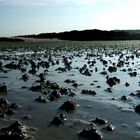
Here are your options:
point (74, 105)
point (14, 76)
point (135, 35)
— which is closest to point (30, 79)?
point (14, 76)

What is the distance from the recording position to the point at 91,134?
9906mm

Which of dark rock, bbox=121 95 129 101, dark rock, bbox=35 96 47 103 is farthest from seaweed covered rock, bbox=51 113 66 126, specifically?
dark rock, bbox=121 95 129 101

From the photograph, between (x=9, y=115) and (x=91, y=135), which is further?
(x=9, y=115)

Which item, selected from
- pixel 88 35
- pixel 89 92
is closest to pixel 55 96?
pixel 89 92

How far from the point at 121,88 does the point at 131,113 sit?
16.9 ft

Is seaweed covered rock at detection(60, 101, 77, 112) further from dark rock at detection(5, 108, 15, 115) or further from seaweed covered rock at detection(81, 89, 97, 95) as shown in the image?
seaweed covered rock at detection(81, 89, 97, 95)

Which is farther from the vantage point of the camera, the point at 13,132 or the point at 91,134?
the point at 91,134

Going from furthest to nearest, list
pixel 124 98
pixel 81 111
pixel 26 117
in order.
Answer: pixel 124 98 < pixel 81 111 < pixel 26 117

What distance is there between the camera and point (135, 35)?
133 m

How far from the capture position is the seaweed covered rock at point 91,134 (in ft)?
32.1

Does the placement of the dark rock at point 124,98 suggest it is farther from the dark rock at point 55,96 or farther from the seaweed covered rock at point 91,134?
the seaweed covered rock at point 91,134

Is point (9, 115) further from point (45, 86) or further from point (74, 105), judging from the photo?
point (45, 86)

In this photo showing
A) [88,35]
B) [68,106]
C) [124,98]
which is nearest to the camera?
[68,106]

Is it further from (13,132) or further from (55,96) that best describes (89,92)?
(13,132)
